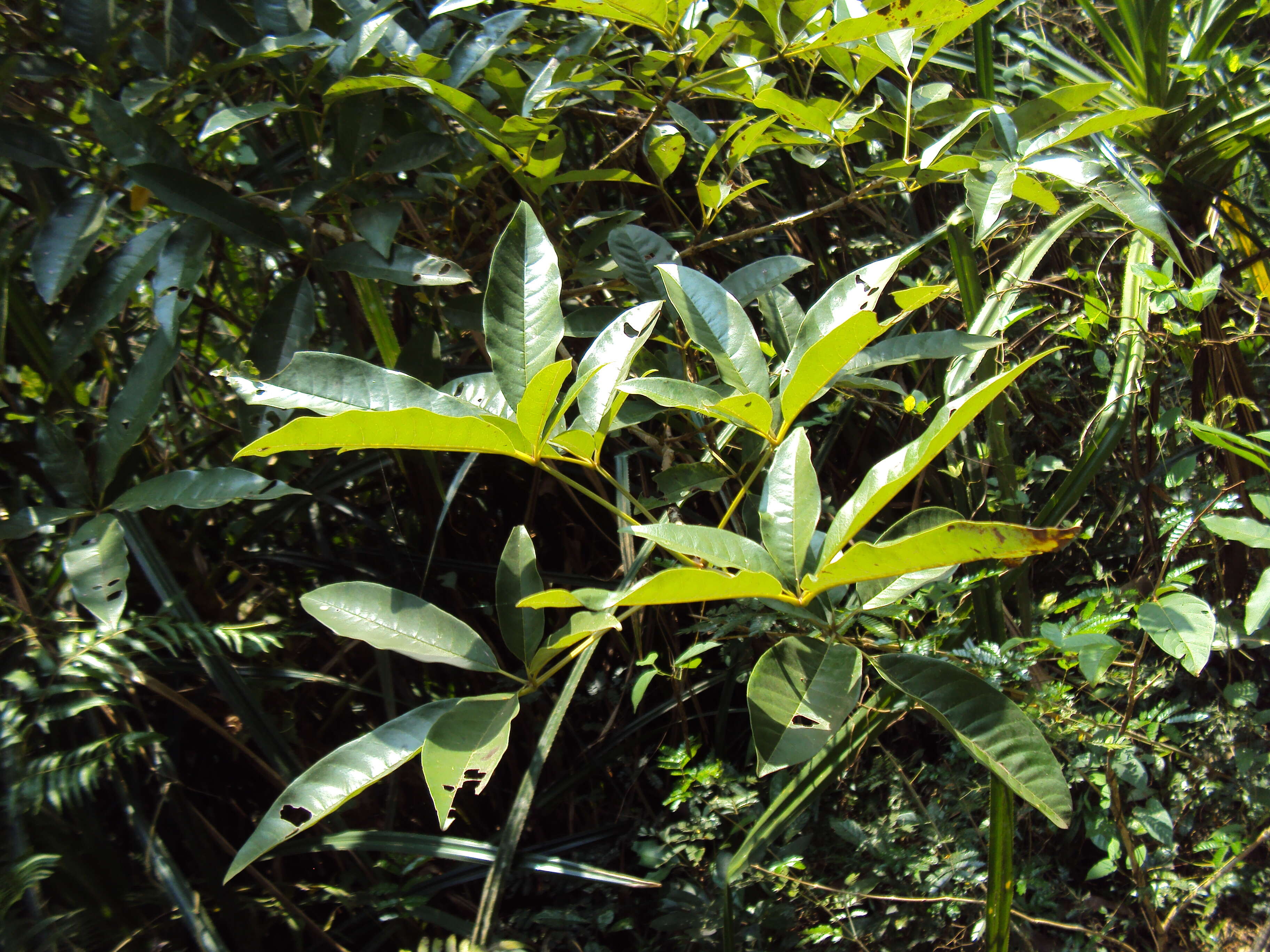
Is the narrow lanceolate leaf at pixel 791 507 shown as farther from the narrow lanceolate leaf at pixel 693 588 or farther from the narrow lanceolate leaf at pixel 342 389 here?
the narrow lanceolate leaf at pixel 342 389

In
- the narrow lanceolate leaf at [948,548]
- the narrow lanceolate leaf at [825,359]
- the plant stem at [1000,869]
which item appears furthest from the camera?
the plant stem at [1000,869]

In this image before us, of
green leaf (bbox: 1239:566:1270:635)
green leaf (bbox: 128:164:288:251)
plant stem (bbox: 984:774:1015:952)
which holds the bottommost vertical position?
plant stem (bbox: 984:774:1015:952)

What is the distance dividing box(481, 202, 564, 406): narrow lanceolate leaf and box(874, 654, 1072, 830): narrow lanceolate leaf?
0.30 meters

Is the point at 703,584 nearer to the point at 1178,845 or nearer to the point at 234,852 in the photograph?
the point at 234,852

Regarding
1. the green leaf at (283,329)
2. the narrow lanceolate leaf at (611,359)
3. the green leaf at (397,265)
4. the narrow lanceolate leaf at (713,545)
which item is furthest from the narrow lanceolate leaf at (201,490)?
the narrow lanceolate leaf at (713,545)

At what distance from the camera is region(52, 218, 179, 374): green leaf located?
86 cm

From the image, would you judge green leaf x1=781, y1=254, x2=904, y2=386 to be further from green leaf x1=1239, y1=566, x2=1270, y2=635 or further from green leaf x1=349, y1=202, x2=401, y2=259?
green leaf x1=1239, y1=566, x2=1270, y2=635

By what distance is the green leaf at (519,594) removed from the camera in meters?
0.61

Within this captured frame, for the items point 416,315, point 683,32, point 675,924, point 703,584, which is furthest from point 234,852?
point 683,32

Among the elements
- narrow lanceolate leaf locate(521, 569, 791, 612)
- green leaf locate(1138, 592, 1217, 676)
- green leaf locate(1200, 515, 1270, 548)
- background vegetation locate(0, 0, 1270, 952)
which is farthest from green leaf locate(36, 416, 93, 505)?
green leaf locate(1200, 515, 1270, 548)

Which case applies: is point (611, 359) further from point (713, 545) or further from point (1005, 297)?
point (1005, 297)

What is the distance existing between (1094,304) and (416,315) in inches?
34.5

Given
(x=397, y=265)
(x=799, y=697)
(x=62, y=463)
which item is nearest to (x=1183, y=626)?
(x=799, y=697)

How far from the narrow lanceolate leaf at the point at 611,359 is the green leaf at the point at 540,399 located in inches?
2.5
